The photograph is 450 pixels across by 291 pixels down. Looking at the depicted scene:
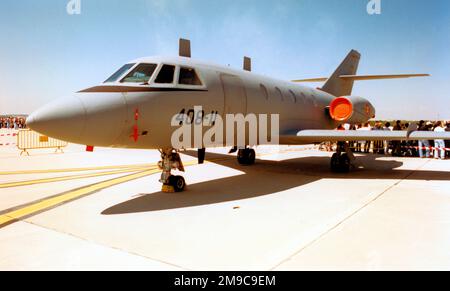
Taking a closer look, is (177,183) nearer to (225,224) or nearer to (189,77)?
(189,77)

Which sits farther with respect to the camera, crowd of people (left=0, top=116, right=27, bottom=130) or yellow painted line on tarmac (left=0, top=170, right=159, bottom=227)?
crowd of people (left=0, top=116, right=27, bottom=130)

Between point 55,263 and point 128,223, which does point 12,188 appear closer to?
point 128,223

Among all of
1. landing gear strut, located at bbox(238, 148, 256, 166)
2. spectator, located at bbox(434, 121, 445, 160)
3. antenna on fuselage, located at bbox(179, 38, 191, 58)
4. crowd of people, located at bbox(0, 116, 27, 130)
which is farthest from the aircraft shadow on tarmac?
crowd of people, located at bbox(0, 116, 27, 130)

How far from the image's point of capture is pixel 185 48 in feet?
27.3

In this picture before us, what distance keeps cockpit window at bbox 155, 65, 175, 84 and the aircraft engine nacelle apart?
7892mm

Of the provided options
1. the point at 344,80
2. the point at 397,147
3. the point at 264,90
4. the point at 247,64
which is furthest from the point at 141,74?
the point at 397,147

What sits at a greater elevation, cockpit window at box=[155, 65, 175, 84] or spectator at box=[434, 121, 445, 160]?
cockpit window at box=[155, 65, 175, 84]

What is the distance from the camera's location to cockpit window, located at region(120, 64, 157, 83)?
6.70 m

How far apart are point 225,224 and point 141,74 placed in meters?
3.61

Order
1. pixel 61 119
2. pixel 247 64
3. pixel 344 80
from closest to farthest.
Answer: pixel 61 119
pixel 247 64
pixel 344 80

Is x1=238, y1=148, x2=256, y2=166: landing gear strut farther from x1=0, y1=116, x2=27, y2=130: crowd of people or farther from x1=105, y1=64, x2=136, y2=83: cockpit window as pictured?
x1=0, y1=116, x2=27, y2=130: crowd of people

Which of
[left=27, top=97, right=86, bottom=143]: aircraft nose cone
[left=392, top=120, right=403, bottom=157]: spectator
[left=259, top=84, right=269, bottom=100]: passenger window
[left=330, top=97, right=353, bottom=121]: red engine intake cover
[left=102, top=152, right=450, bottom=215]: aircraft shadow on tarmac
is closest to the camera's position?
[left=27, top=97, right=86, bottom=143]: aircraft nose cone

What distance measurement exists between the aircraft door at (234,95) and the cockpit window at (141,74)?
1924 millimetres

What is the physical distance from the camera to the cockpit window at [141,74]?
670 cm
